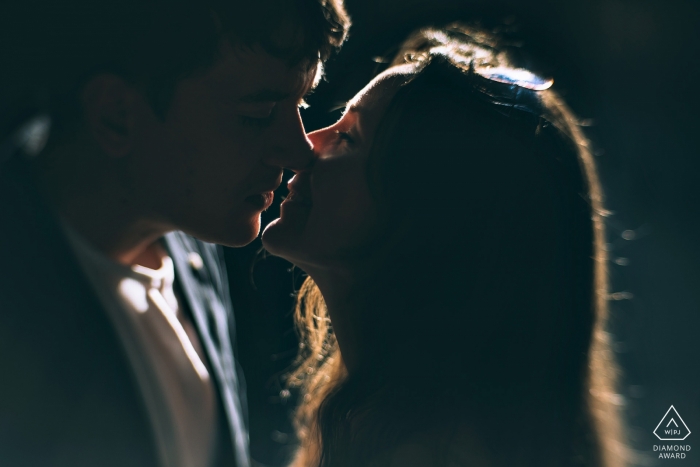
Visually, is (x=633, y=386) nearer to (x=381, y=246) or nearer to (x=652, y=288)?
(x=652, y=288)

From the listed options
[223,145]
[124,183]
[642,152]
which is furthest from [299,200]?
[642,152]

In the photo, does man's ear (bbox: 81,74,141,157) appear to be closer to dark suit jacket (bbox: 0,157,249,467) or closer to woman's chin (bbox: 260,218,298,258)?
dark suit jacket (bbox: 0,157,249,467)

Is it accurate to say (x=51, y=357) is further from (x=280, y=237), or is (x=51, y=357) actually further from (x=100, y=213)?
(x=280, y=237)

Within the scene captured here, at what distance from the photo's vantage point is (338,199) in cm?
92

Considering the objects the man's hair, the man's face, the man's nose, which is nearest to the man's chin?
the man's face

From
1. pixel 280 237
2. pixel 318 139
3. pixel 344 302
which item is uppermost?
pixel 318 139

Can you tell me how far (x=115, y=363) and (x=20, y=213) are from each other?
0.76 ft

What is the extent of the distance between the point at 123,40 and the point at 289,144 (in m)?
0.28

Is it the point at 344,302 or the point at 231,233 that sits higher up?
the point at 231,233

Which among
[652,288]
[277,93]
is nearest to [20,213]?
[277,93]

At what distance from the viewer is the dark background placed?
1.18 metres

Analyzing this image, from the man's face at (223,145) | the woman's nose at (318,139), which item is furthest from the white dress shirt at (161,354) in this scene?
the woman's nose at (318,139)

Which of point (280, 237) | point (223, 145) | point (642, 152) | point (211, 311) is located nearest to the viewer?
point (223, 145)

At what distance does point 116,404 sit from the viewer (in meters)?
0.74
